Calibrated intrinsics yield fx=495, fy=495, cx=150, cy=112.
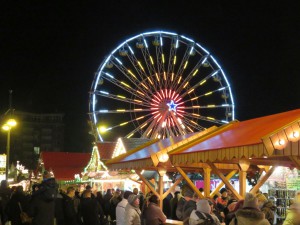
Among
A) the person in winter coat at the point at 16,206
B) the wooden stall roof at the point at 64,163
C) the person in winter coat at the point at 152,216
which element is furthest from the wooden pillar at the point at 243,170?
the wooden stall roof at the point at 64,163

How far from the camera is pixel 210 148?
1044cm

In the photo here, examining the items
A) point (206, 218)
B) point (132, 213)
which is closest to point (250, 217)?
point (206, 218)

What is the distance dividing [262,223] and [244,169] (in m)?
4.73

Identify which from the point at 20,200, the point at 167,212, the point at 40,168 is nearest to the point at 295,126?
the point at 20,200

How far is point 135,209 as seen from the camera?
9.78 meters

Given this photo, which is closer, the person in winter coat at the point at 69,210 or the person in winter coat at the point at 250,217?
the person in winter coat at the point at 250,217

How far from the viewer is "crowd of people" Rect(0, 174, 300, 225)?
621 cm

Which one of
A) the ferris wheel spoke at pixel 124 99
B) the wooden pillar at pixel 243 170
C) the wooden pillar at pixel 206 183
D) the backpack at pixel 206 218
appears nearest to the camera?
the backpack at pixel 206 218

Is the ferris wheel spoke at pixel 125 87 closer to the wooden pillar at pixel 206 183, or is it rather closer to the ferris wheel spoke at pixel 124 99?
the ferris wheel spoke at pixel 124 99

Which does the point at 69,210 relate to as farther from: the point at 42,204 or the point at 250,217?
the point at 250,217

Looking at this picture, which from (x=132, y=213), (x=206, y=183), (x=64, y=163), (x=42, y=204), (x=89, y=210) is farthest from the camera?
(x=64, y=163)

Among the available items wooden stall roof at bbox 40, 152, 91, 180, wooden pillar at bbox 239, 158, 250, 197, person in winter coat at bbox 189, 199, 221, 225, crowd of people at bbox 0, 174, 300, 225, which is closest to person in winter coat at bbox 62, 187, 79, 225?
crowd of people at bbox 0, 174, 300, 225

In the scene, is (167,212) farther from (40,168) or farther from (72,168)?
(40,168)

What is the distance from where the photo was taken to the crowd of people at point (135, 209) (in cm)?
621
